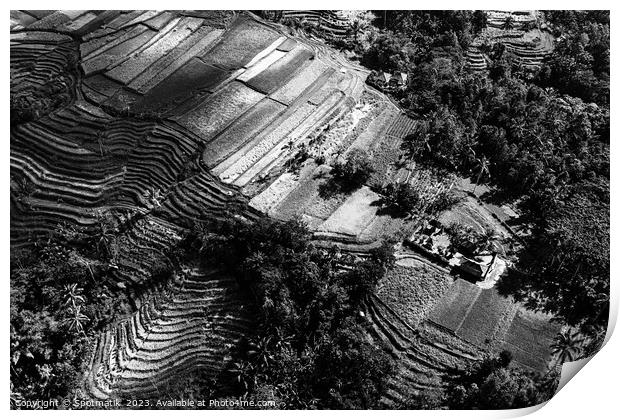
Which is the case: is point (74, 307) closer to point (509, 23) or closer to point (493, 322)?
point (493, 322)

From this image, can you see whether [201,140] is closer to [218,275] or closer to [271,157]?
[271,157]

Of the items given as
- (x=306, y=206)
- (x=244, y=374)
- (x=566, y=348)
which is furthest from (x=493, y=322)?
(x=244, y=374)

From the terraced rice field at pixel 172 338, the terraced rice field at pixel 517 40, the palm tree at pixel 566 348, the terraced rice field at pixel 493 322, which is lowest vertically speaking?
the terraced rice field at pixel 172 338

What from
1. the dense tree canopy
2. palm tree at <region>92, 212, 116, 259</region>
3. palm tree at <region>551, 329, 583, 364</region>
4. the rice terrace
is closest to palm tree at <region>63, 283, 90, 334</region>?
the rice terrace

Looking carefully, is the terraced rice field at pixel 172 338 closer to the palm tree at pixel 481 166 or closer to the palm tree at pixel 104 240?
the palm tree at pixel 104 240

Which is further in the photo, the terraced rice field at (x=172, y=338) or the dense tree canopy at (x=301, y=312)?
the terraced rice field at (x=172, y=338)

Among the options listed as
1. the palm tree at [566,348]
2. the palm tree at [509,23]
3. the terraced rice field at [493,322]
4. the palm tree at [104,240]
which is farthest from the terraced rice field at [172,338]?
the palm tree at [509,23]
